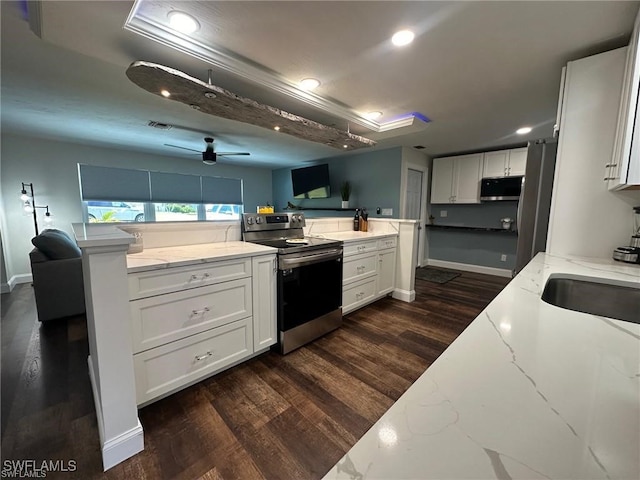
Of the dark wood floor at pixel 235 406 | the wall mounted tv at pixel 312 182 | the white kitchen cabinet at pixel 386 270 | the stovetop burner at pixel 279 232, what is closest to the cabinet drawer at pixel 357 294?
the white kitchen cabinet at pixel 386 270

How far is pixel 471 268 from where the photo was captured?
16.4 ft

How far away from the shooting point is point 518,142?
4.04m

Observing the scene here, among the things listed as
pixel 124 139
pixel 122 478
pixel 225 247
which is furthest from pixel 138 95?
pixel 122 478

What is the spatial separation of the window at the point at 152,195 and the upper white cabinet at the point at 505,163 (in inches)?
166

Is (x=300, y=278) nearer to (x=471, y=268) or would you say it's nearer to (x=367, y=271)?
(x=367, y=271)

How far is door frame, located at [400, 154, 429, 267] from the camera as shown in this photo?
14.3 ft

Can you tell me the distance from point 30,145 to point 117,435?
507cm

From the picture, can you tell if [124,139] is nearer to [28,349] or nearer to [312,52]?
[28,349]

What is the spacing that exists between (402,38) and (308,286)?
1.87 meters

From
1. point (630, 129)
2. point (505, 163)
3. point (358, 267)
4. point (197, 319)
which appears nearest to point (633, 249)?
point (630, 129)

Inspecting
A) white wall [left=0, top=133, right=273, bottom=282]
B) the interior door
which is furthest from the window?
Answer: the interior door

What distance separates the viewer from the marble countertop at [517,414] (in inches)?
13.8

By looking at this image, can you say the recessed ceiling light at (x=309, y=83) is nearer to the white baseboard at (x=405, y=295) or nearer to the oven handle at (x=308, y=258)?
the oven handle at (x=308, y=258)

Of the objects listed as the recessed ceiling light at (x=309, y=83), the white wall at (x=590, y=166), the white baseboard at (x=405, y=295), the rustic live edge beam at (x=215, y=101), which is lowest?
the white baseboard at (x=405, y=295)
